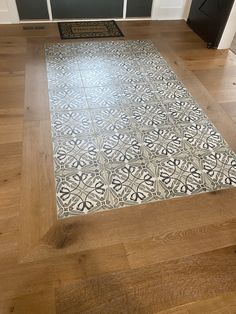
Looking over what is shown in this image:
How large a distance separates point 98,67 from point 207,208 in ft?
5.65

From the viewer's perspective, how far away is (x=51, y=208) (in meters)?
1.35

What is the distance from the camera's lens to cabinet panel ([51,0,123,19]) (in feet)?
10.4

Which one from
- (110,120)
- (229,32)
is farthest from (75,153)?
(229,32)

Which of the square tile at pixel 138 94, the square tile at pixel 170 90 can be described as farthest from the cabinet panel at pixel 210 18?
the square tile at pixel 138 94

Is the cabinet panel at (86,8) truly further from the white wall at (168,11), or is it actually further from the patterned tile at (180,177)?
the patterned tile at (180,177)

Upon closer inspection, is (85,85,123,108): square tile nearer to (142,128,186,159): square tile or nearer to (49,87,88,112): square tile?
(49,87,88,112): square tile

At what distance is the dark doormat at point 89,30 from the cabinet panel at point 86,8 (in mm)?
113

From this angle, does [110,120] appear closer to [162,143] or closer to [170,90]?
[162,143]

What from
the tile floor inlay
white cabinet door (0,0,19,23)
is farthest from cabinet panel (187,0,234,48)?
white cabinet door (0,0,19,23)

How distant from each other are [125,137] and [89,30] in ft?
6.46

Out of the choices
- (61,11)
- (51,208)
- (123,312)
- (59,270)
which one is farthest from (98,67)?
(123,312)

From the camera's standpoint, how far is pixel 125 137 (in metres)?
1.78

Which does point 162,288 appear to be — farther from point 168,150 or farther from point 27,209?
point 168,150

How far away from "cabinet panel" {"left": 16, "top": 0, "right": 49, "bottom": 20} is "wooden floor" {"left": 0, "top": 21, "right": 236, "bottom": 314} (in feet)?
6.99
